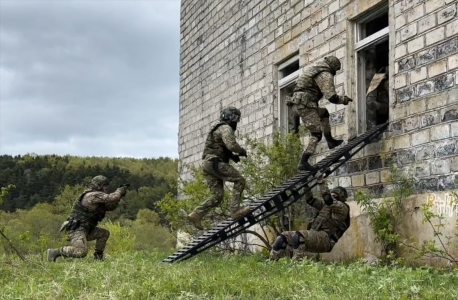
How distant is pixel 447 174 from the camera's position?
6.83 metres

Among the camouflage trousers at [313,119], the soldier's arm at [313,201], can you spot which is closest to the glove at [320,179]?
the soldier's arm at [313,201]

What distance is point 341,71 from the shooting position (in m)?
8.91

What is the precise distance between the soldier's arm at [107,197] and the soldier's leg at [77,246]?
53 centimetres

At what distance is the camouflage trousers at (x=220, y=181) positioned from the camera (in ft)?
27.1

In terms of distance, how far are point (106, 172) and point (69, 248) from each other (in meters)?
35.0

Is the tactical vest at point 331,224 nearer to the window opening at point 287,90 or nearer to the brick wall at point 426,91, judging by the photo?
the brick wall at point 426,91

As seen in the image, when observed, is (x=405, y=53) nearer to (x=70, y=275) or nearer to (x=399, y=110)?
(x=399, y=110)

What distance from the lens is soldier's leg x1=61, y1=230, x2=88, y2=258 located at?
9469 millimetres

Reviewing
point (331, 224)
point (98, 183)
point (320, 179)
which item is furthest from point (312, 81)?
point (98, 183)

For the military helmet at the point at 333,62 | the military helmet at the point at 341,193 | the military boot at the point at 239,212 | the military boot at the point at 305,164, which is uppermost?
the military helmet at the point at 333,62

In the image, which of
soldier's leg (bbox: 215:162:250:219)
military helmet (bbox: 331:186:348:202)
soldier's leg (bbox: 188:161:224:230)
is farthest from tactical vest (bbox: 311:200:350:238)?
soldier's leg (bbox: 188:161:224:230)

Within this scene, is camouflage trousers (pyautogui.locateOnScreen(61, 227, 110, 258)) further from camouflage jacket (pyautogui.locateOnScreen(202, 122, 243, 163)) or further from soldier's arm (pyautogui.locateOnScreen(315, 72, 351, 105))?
soldier's arm (pyautogui.locateOnScreen(315, 72, 351, 105))

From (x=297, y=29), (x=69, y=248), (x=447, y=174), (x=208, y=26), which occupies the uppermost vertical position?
(x=208, y=26)

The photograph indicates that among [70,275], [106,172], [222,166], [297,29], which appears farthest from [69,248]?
[106,172]
